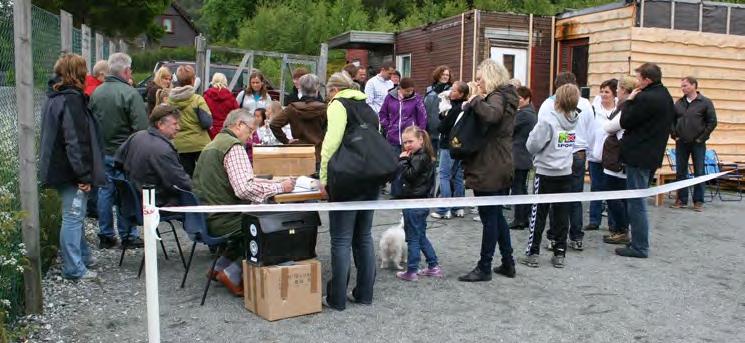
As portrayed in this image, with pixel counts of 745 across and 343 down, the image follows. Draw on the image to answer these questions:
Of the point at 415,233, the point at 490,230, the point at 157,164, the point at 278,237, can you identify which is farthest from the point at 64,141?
the point at 490,230

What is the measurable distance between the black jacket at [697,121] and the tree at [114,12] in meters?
31.3

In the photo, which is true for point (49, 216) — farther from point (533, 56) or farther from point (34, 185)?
point (533, 56)

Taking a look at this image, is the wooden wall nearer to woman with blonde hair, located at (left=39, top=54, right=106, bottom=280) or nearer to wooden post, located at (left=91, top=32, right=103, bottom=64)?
wooden post, located at (left=91, top=32, right=103, bottom=64)

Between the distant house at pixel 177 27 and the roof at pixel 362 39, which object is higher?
the distant house at pixel 177 27

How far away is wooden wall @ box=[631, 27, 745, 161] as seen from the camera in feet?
35.7

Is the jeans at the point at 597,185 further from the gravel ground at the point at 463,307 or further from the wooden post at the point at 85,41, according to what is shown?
the wooden post at the point at 85,41

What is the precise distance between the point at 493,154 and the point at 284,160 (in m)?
1.77

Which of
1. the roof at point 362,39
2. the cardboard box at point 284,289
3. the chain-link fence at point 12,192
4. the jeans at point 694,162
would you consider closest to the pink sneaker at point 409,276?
the cardboard box at point 284,289

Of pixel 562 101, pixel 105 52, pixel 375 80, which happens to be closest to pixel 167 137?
pixel 562 101

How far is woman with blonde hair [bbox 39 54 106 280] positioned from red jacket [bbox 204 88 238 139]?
9.68 feet

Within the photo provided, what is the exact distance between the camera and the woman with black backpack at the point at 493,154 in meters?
5.34

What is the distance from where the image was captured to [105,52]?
1159 centimetres

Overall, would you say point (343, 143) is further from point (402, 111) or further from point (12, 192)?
point (402, 111)

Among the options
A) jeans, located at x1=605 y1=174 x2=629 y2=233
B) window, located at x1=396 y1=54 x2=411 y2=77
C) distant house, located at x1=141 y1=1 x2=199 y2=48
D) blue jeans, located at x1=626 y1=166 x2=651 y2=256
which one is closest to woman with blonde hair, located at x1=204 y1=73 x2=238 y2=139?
jeans, located at x1=605 y1=174 x2=629 y2=233
